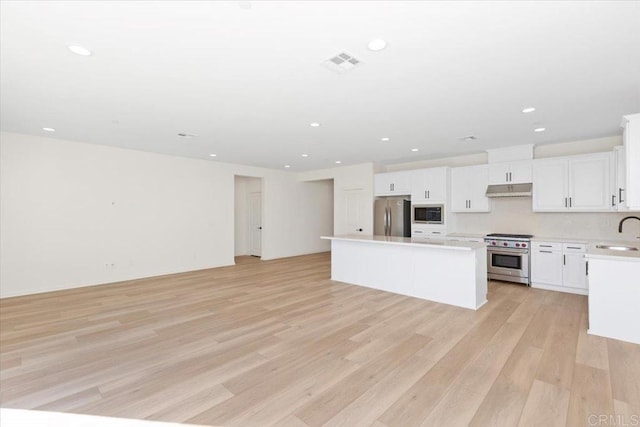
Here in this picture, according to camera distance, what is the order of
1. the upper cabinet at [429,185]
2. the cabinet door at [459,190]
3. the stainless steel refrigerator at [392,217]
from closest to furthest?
the cabinet door at [459,190], the upper cabinet at [429,185], the stainless steel refrigerator at [392,217]

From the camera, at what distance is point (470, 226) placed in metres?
6.48

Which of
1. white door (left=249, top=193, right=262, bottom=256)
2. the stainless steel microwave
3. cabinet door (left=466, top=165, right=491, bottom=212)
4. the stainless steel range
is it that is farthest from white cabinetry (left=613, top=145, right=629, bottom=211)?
white door (left=249, top=193, right=262, bottom=256)

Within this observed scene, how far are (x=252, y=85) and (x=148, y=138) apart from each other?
319cm

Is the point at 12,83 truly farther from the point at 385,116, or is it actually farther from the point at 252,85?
the point at 385,116

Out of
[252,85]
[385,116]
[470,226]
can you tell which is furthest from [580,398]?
[470,226]

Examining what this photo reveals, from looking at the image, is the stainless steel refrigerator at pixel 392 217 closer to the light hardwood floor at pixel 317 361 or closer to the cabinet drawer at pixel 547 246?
the cabinet drawer at pixel 547 246

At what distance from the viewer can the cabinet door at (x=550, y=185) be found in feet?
16.6

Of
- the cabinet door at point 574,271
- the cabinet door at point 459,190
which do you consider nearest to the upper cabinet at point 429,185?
the cabinet door at point 459,190

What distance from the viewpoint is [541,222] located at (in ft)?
18.4

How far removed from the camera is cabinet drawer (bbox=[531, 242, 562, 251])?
4.91 metres

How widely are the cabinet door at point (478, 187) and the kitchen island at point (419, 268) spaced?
6.50 ft

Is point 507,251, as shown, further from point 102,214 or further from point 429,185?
point 102,214

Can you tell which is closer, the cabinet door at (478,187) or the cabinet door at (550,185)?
the cabinet door at (550,185)

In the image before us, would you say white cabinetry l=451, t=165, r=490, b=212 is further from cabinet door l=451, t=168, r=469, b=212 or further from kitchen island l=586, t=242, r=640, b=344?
kitchen island l=586, t=242, r=640, b=344
